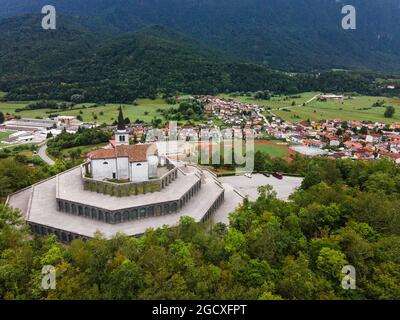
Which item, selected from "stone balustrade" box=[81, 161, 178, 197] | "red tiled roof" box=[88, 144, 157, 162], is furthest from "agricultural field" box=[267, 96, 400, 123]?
"stone balustrade" box=[81, 161, 178, 197]

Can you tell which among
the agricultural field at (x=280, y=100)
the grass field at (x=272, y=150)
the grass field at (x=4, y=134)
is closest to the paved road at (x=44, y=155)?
the grass field at (x=4, y=134)

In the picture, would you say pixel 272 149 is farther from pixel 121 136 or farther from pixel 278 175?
pixel 121 136

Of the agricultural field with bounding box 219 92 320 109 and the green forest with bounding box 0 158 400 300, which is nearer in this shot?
the green forest with bounding box 0 158 400 300

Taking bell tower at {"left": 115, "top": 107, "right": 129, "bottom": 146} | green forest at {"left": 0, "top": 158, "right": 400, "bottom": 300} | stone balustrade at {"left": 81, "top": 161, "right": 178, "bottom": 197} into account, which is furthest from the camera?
bell tower at {"left": 115, "top": 107, "right": 129, "bottom": 146}

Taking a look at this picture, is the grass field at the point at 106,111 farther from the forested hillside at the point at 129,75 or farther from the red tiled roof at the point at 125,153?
the red tiled roof at the point at 125,153

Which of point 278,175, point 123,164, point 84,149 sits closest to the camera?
point 123,164

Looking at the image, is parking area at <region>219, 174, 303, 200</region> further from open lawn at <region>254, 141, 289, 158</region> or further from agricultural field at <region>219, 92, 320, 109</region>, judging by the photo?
agricultural field at <region>219, 92, 320, 109</region>

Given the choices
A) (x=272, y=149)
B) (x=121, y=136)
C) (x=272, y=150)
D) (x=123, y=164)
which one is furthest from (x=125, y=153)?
(x=272, y=149)
